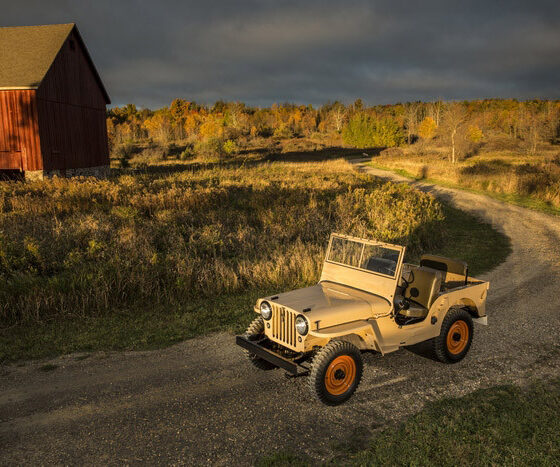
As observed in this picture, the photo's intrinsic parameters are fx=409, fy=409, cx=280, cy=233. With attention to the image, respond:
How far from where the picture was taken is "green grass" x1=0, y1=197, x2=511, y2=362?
288 inches

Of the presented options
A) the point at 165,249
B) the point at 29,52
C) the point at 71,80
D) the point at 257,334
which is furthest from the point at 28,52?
the point at 257,334

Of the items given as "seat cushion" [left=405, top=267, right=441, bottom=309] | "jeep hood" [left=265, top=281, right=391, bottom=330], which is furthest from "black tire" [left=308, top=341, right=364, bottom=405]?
"seat cushion" [left=405, top=267, right=441, bottom=309]

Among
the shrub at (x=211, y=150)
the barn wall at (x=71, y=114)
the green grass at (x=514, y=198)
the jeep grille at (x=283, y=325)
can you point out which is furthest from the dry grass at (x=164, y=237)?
the shrub at (x=211, y=150)

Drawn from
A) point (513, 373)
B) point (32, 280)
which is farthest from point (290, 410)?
point (32, 280)

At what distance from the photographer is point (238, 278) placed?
35.3 feet

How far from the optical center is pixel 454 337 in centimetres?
673

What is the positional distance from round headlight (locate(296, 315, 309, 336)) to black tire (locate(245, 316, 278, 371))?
98cm

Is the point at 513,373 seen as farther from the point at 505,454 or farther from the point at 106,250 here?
the point at 106,250

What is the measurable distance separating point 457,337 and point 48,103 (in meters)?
26.5

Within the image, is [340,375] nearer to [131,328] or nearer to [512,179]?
[131,328]

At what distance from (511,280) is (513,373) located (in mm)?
5851

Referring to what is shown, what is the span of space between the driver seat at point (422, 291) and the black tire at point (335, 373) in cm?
126

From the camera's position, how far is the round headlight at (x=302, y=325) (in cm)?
521

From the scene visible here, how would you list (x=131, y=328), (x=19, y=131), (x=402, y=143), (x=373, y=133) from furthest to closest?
(x=402, y=143)
(x=373, y=133)
(x=19, y=131)
(x=131, y=328)
